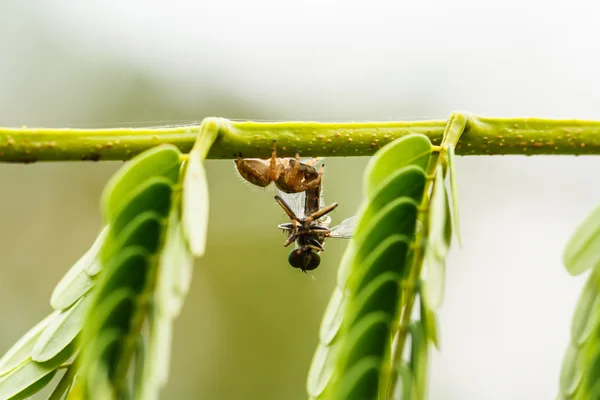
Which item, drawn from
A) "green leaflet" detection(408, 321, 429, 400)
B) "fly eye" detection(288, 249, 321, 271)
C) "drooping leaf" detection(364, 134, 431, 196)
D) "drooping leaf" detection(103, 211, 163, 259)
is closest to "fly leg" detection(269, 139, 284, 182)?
"drooping leaf" detection(364, 134, 431, 196)

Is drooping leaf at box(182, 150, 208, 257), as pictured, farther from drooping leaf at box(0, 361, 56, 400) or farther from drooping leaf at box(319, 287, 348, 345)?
drooping leaf at box(0, 361, 56, 400)

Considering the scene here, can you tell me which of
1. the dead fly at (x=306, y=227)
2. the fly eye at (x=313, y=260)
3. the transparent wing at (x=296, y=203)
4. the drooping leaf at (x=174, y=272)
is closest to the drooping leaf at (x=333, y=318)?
the drooping leaf at (x=174, y=272)

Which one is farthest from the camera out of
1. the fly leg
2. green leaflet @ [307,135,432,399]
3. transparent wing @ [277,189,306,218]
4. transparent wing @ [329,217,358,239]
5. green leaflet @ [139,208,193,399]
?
transparent wing @ [277,189,306,218]

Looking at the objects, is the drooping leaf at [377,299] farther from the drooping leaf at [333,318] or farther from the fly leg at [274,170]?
the fly leg at [274,170]

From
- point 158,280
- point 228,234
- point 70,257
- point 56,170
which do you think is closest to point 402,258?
point 158,280

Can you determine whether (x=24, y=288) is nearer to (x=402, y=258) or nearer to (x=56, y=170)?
(x=56, y=170)

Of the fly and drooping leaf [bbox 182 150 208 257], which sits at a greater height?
the fly

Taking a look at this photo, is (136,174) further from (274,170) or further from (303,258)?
(303,258)
